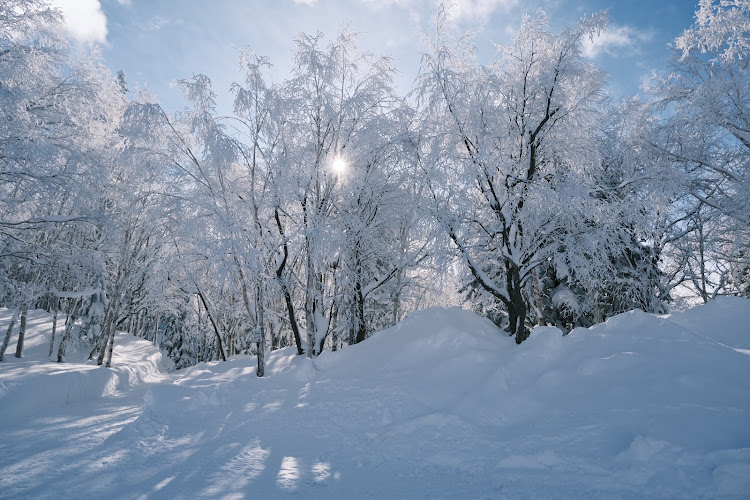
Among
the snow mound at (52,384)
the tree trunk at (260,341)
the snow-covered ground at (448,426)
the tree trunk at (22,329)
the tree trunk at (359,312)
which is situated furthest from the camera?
the tree trunk at (22,329)

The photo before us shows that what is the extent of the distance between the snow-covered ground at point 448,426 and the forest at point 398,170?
9.08 ft

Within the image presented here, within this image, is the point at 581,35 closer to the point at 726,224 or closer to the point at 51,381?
Answer: the point at 726,224

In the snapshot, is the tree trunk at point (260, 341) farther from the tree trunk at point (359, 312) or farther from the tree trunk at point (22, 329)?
the tree trunk at point (22, 329)

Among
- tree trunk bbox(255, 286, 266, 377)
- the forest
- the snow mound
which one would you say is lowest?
the snow mound

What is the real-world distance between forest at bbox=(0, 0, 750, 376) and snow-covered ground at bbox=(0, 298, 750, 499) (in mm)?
2768

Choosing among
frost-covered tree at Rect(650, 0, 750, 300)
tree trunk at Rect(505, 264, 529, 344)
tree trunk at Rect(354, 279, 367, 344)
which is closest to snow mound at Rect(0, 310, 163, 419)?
tree trunk at Rect(354, 279, 367, 344)

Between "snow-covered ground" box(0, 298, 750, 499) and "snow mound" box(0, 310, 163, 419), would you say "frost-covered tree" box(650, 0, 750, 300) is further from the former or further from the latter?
"snow mound" box(0, 310, 163, 419)

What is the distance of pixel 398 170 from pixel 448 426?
8.47m

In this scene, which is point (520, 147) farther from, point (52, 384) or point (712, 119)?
point (52, 384)

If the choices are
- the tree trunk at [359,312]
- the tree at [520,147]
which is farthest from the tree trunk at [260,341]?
the tree at [520,147]

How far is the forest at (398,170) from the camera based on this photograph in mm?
8594

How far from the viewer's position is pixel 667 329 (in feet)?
18.5

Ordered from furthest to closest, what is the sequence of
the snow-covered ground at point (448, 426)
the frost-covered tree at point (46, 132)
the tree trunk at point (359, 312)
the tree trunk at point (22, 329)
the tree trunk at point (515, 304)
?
the tree trunk at point (22, 329) < the tree trunk at point (359, 312) < the tree trunk at point (515, 304) < the frost-covered tree at point (46, 132) < the snow-covered ground at point (448, 426)

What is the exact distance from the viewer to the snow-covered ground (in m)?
3.44
